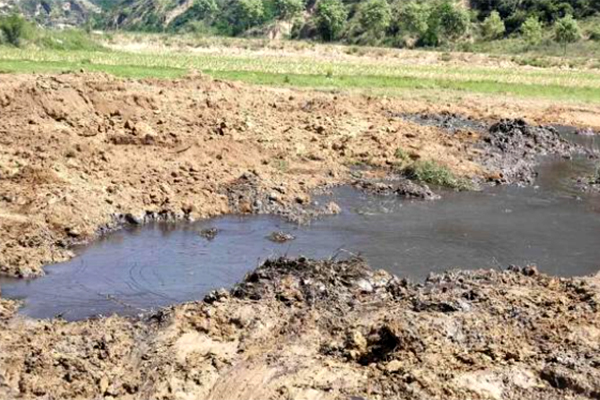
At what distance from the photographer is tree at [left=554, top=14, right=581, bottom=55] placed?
73938 millimetres

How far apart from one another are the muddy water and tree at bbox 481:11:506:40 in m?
70.6

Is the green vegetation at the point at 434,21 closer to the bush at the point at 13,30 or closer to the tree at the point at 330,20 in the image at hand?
the tree at the point at 330,20

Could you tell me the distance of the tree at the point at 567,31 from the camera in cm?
7394

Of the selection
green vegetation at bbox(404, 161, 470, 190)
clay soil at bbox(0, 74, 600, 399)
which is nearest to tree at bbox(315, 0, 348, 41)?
green vegetation at bbox(404, 161, 470, 190)

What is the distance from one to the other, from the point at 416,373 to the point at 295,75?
33.9 m

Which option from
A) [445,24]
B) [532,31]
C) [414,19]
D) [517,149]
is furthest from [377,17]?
[517,149]

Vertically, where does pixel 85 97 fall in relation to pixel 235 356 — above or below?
above

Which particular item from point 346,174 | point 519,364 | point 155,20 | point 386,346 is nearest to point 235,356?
point 386,346

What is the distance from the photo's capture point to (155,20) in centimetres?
17350

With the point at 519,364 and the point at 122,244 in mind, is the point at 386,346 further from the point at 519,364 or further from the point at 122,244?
the point at 122,244

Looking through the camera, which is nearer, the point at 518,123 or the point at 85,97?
the point at 85,97

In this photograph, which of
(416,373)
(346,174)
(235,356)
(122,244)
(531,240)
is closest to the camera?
(416,373)

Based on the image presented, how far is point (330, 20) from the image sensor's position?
10150cm

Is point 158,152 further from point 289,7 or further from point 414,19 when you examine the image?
point 289,7
